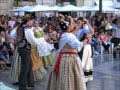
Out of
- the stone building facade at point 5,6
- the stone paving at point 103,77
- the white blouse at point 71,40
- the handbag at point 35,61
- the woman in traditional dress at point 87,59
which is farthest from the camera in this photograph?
the stone building facade at point 5,6

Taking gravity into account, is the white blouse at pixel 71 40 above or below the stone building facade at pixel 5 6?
above

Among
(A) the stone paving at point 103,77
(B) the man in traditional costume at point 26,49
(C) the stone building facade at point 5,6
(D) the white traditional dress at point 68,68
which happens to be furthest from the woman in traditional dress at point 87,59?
(C) the stone building facade at point 5,6

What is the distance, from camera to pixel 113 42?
848 inches

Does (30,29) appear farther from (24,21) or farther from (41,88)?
(41,88)

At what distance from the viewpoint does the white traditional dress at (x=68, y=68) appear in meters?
9.50

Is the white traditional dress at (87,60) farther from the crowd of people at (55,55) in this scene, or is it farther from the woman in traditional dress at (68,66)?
the woman in traditional dress at (68,66)

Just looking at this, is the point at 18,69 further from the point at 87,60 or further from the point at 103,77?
the point at 103,77

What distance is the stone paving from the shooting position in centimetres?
1257

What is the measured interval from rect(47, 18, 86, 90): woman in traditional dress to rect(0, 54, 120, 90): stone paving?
2.65 meters

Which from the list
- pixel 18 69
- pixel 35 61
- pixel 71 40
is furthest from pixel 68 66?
pixel 35 61

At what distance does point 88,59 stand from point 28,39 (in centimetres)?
182

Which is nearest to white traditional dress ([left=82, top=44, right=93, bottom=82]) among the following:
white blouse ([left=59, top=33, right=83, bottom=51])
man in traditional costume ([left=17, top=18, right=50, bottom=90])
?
man in traditional costume ([left=17, top=18, right=50, bottom=90])

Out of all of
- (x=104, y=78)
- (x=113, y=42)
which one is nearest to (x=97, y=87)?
(x=104, y=78)

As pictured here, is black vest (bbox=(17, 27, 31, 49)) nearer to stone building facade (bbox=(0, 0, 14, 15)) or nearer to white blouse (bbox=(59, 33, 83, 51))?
white blouse (bbox=(59, 33, 83, 51))
